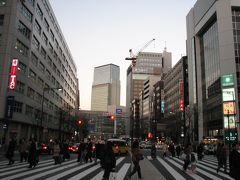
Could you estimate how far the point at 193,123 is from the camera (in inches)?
2918

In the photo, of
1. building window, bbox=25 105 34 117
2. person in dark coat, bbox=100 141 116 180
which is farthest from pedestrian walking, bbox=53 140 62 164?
building window, bbox=25 105 34 117

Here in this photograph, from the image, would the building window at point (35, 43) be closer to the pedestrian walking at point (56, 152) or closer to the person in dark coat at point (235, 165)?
the pedestrian walking at point (56, 152)

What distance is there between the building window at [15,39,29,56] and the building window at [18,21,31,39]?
6.56ft

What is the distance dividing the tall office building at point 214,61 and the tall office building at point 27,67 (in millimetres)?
34921

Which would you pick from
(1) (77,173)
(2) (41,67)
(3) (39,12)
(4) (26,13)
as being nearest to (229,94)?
(4) (26,13)

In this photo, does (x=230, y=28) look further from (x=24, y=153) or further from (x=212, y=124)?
(x=24, y=153)

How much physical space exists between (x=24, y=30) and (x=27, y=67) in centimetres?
626

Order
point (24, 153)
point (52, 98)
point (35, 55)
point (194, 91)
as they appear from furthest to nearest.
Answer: point (194, 91), point (52, 98), point (35, 55), point (24, 153)

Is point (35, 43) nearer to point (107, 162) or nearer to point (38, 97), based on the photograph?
point (38, 97)

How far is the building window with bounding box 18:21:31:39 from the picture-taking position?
46.2m

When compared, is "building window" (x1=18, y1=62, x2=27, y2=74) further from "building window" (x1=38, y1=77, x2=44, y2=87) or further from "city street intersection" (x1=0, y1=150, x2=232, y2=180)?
"city street intersection" (x1=0, y1=150, x2=232, y2=180)

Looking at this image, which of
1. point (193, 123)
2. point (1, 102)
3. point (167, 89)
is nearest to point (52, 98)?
point (1, 102)

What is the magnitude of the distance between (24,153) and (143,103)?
139328 millimetres

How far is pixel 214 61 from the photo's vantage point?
65625 mm
